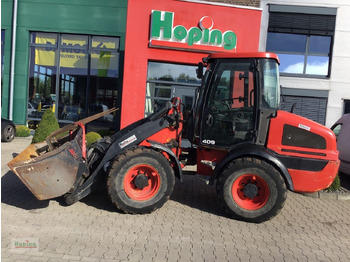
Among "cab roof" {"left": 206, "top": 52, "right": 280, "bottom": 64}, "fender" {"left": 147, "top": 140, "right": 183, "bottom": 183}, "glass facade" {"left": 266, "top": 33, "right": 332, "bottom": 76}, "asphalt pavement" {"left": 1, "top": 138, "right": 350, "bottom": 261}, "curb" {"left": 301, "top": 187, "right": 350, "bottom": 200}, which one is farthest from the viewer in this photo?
"glass facade" {"left": 266, "top": 33, "right": 332, "bottom": 76}

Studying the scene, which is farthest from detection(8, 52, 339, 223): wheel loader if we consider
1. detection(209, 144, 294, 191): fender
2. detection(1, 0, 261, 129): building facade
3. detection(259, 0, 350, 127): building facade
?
detection(259, 0, 350, 127): building facade

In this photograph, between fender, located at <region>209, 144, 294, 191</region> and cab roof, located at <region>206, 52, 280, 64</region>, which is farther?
cab roof, located at <region>206, 52, 280, 64</region>

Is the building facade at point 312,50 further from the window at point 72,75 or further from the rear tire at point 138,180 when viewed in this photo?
the rear tire at point 138,180

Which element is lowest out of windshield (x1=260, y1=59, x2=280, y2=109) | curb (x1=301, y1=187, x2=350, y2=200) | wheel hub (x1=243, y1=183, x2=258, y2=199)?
curb (x1=301, y1=187, x2=350, y2=200)

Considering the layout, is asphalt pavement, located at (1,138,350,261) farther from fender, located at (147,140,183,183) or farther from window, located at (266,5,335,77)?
window, located at (266,5,335,77)

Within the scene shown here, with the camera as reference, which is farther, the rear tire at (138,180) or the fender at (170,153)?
the fender at (170,153)

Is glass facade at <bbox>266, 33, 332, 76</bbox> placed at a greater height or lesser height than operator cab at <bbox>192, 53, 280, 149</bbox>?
greater

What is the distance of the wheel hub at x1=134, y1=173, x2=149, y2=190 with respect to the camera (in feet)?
14.9

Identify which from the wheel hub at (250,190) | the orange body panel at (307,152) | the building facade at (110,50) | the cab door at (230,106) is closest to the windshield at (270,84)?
the cab door at (230,106)

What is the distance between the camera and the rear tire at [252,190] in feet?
14.5

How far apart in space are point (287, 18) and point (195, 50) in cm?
375

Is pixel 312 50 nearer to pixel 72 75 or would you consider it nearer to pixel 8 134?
pixel 72 75

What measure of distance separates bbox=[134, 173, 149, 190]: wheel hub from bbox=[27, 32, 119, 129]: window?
796 cm

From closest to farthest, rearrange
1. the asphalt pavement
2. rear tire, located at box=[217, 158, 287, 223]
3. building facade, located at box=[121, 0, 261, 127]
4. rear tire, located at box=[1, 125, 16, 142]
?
1. the asphalt pavement
2. rear tire, located at box=[217, 158, 287, 223]
3. rear tire, located at box=[1, 125, 16, 142]
4. building facade, located at box=[121, 0, 261, 127]
